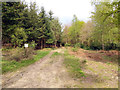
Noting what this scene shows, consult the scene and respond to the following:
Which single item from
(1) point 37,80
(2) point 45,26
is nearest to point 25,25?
(2) point 45,26

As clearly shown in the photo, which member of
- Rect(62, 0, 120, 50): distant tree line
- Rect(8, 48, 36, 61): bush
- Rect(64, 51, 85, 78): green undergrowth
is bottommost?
Rect(64, 51, 85, 78): green undergrowth

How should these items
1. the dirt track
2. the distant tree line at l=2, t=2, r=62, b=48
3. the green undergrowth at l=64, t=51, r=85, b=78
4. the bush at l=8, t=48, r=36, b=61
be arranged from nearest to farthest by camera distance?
the dirt track
the green undergrowth at l=64, t=51, r=85, b=78
the bush at l=8, t=48, r=36, b=61
the distant tree line at l=2, t=2, r=62, b=48

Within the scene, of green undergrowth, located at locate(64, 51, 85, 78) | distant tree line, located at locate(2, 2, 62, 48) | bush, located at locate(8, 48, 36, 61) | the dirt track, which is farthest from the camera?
distant tree line, located at locate(2, 2, 62, 48)

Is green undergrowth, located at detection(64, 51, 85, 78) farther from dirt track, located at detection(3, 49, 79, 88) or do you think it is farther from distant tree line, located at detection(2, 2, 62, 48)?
distant tree line, located at detection(2, 2, 62, 48)

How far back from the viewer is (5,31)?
22.8ft

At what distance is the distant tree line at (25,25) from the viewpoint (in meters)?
7.13

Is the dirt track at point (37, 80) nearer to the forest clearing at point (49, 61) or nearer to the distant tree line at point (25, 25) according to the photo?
the forest clearing at point (49, 61)

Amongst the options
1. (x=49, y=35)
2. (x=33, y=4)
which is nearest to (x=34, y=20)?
(x=33, y=4)

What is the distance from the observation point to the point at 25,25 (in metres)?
13.5

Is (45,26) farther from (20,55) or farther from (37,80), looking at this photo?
(37,80)

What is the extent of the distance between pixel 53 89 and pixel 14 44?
676 centimetres

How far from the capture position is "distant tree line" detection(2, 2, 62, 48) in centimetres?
713

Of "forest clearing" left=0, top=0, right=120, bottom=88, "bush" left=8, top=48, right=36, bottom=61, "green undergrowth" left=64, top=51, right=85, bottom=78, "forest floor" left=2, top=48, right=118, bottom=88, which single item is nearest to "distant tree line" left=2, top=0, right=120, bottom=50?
"forest clearing" left=0, top=0, right=120, bottom=88

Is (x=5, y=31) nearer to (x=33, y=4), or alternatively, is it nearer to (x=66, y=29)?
(x=33, y=4)
